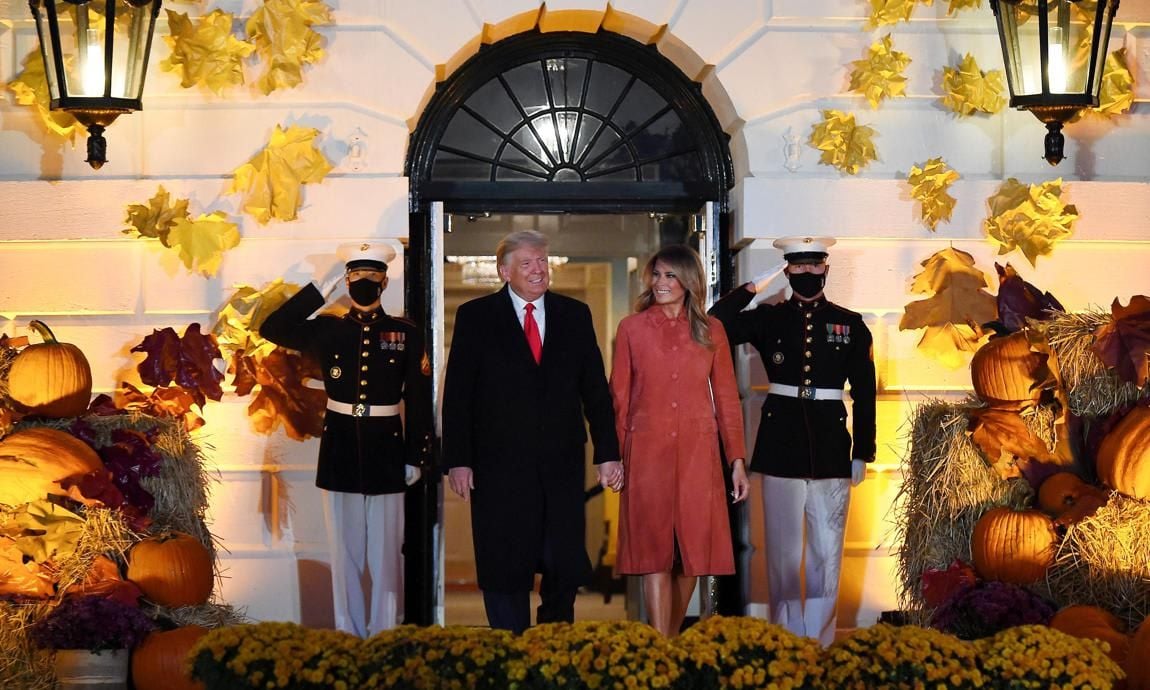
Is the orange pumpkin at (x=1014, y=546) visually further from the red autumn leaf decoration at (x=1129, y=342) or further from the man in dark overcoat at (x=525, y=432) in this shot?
the man in dark overcoat at (x=525, y=432)

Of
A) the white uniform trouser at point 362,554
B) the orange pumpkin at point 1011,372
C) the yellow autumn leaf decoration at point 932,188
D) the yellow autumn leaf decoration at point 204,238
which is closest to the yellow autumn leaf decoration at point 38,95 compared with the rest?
the yellow autumn leaf decoration at point 204,238


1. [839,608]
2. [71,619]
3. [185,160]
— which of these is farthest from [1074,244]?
[71,619]

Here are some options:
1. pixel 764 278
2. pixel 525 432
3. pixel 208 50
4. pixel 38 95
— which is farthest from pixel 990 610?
pixel 38 95

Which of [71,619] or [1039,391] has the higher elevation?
[1039,391]

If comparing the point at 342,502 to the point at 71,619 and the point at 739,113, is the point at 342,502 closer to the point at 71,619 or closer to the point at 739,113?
the point at 71,619

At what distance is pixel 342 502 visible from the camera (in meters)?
6.89

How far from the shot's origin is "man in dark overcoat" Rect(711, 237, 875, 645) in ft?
22.4

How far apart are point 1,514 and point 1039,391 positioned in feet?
13.5

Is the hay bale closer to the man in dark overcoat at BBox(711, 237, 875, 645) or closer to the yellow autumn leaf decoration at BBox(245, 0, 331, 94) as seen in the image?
the man in dark overcoat at BBox(711, 237, 875, 645)

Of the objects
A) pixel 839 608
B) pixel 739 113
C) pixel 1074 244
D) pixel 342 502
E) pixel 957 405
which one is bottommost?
pixel 839 608

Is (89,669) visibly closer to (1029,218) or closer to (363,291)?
(363,291)

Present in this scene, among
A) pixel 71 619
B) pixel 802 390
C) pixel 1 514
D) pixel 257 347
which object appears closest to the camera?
pixel 71 619

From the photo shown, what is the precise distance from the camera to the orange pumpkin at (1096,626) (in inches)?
219

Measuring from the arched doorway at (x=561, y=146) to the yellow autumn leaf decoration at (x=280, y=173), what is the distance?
52 centimetres
